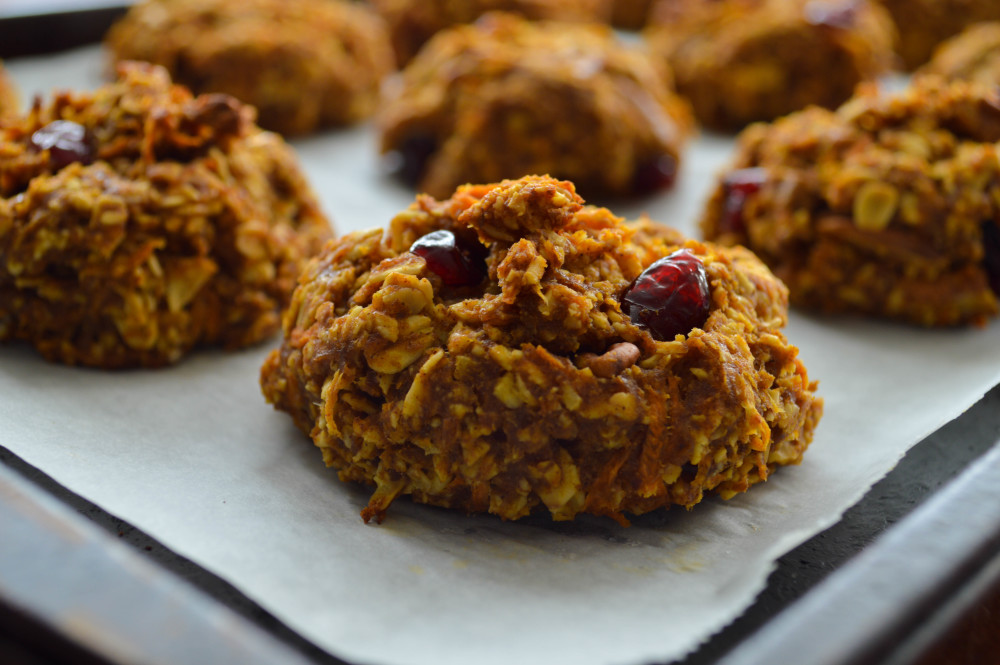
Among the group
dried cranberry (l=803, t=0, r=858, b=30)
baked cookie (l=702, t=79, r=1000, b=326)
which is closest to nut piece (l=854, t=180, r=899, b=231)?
baked cookie (l=702, t=79, r=1000, b=326)

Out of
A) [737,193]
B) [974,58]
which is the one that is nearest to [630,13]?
[974,58]

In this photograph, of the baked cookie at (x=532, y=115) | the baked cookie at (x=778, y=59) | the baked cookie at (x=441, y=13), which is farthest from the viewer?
the baked cookie at (x=441, y=13)

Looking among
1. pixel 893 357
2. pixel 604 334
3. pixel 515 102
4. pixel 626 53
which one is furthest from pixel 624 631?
pixel 626 53

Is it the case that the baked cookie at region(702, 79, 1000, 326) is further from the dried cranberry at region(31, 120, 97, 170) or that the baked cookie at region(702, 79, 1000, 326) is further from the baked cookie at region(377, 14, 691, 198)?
the dried cranberry at region(31, 120, 97, 170)

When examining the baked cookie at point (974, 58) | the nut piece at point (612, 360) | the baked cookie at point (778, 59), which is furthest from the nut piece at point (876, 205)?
the baked cookie at point (778, 59)

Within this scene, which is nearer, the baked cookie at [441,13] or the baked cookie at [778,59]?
the baked cookie at [778,59]

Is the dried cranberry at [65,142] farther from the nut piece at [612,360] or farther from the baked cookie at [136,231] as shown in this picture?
the nut piece at [612,360]

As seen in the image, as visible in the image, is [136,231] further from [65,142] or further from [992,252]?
[992,252]
